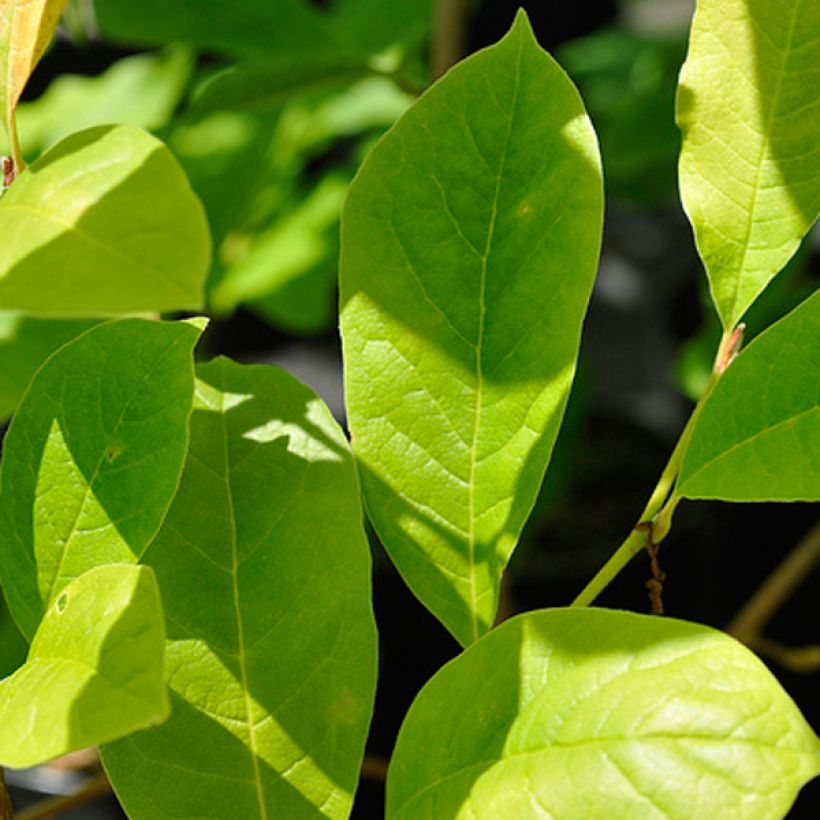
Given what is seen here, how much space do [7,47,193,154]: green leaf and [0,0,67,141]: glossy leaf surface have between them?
2.14 feet

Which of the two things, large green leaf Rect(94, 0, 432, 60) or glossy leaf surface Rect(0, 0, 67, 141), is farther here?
large green leaf Rect(94, 0, 432, 60)

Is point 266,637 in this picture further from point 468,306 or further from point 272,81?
point 272,81

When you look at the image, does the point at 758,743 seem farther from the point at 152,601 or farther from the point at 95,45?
the point at 95,45

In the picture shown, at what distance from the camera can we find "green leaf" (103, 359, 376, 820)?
392 mm

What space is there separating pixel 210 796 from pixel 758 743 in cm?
19

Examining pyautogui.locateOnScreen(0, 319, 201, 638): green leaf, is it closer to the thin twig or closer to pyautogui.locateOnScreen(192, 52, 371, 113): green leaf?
pyautogui.locateOnScreen(192, 52, 371, 113): green leaf

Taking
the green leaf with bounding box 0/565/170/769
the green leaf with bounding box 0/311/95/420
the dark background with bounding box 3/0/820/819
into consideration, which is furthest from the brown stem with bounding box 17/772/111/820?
the dark background with bounding box 3/0/820/819

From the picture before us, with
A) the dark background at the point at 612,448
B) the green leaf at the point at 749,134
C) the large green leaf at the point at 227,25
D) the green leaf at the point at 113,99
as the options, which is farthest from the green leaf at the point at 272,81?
the green leaf at the point at 749,134

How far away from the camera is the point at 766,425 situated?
0.37m

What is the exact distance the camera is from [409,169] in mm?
385

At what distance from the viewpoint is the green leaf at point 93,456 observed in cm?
36

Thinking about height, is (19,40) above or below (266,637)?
above

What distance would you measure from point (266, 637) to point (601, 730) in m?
0.13

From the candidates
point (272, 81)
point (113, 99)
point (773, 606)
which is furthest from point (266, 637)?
point (113, 99)
